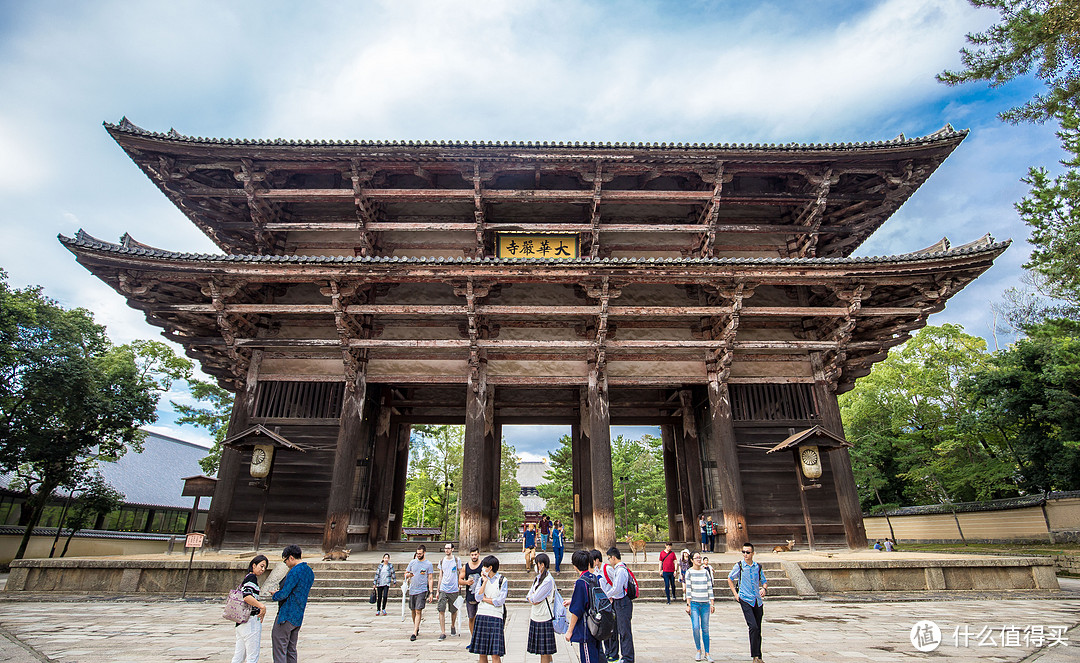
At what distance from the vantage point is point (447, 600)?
7.62 meters

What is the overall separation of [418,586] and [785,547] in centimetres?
975

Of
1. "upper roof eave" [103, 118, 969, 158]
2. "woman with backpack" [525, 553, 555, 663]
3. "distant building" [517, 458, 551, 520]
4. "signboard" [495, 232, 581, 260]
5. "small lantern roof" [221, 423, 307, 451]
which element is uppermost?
"upper roof eave" [103, 118, 969, 158]

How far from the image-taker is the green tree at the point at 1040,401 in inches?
818

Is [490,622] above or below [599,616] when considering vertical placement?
below

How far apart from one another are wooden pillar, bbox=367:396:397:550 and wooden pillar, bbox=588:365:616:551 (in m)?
6.88

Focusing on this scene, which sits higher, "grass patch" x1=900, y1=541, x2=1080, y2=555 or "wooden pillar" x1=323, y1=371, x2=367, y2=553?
"wooden pillar" x1=323, y1=371, x2=367, y2=553

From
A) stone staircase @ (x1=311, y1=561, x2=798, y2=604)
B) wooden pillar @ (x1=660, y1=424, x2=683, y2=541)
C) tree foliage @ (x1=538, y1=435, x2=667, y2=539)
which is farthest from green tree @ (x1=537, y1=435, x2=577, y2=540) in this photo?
stone staircase @ (x1=311, y1=561, x2=798, y2=604)

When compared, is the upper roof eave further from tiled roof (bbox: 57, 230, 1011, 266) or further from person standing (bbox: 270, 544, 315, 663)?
person standing (bbox: 270, 544, 315, 663)

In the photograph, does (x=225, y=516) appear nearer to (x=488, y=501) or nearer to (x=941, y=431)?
(x=488, y=501)

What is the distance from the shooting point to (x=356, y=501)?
46.3 feet

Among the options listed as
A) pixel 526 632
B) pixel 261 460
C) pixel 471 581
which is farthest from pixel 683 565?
pixel 261 460

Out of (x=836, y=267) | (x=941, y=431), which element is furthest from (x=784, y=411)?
(x=941, y=431)

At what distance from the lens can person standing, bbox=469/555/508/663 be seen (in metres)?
4.93

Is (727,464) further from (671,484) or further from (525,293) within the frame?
(525,293)
